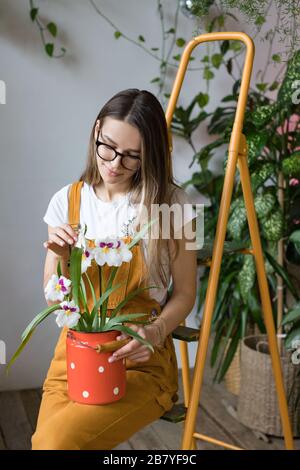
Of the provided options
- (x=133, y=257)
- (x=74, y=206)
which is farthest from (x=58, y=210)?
(x=133, y=257)

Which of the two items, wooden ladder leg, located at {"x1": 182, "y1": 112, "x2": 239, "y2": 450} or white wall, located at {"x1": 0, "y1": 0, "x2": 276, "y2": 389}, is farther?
white wall, located at {"x1": 0, "y1": 0, "x2": 276, "y2": 389}

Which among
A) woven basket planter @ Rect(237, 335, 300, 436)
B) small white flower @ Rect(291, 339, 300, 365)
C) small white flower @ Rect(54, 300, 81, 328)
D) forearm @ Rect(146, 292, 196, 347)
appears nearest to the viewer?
small white flower @ Rect(54, 300, 81, 328)

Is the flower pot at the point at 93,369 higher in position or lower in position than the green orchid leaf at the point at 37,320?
lower

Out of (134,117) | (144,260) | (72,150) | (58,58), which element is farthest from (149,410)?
(58,58)

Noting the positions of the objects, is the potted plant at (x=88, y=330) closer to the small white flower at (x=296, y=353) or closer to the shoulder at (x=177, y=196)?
the shoulder at (x=177, y=196)

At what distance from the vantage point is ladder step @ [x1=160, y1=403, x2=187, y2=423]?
1708 mm

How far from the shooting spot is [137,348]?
5.07 ft

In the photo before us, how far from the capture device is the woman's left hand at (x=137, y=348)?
150 cm

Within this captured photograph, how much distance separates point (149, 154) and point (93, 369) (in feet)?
1.75

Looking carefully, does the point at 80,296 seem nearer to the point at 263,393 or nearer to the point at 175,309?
the point at 175,309

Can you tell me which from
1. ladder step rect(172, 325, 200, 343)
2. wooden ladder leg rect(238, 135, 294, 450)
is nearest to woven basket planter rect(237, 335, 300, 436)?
wooden ladder leg rect(238, 135, 294, 450)

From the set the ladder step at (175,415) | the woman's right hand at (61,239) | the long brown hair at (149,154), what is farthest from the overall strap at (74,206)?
the ladder step at (175,415)

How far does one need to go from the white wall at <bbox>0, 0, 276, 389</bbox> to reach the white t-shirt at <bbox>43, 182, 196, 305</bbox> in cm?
92

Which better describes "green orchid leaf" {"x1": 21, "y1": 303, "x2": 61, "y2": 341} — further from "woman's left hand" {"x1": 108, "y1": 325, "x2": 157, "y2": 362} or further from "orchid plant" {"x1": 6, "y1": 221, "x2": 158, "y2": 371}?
"woman's left hand" {"x1": 108, "y1": 325, "x2": 157, "y2": 362}
